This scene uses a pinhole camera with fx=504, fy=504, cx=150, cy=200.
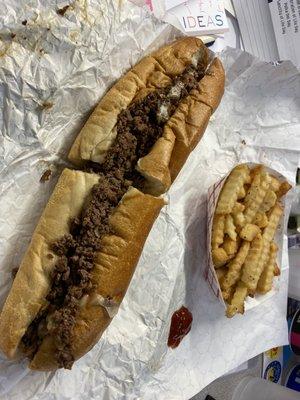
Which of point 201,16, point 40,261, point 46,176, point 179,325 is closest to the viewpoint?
point 40,261

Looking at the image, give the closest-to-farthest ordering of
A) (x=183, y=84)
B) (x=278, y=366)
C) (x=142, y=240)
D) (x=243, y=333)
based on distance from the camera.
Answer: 1. (x=142, y=240)
2. (x=183, y=84)
3. (x=243, y=333)
4. (x=278, y=366)

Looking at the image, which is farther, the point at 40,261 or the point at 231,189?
the point at 231,189

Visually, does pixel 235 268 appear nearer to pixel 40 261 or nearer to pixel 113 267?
pixel 113 267

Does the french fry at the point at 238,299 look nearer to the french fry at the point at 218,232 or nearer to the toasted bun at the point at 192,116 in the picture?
the french fry at the point at 218,232

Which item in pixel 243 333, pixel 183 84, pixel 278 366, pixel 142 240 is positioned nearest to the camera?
pixel 142 240

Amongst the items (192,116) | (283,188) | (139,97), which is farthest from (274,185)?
(139,97)

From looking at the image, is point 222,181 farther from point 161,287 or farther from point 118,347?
point 118,347

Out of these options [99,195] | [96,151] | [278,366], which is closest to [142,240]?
[99,195]
